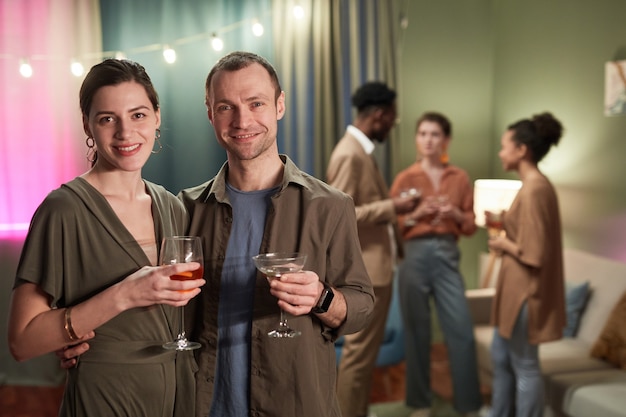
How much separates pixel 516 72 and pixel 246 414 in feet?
11.0

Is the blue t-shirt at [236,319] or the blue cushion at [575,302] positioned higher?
the blue t-shirt at [236,319]

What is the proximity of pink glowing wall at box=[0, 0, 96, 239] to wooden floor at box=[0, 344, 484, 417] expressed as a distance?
1.50 ft

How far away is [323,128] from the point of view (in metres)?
2.99

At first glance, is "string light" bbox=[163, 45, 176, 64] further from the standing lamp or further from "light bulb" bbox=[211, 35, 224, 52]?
the standing lamp

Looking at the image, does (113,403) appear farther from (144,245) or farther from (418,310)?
Answer: (418,310)

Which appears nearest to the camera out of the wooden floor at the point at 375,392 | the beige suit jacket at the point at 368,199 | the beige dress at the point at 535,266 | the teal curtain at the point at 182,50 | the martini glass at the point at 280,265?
the martini glass at the point at 280,265

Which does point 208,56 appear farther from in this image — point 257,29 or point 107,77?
point 107,77

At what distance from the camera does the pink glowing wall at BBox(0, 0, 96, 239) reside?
1913mm

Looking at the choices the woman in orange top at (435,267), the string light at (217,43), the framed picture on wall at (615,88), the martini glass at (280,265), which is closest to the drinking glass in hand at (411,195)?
the woman in orange top at (435,267)

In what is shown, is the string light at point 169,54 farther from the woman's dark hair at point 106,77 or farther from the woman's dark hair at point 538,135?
the woman's dark hair at point 538,135

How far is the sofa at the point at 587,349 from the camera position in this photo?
302 cm

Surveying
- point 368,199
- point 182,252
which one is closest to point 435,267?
point 368,199

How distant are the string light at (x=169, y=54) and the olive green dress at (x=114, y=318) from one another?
1.41 feet

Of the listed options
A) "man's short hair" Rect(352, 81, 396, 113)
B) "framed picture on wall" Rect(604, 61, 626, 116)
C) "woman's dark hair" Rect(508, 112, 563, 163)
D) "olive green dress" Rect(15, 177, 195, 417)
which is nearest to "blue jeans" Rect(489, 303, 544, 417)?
"woman's dark hair" Rect(508, 112, 563, 163)
